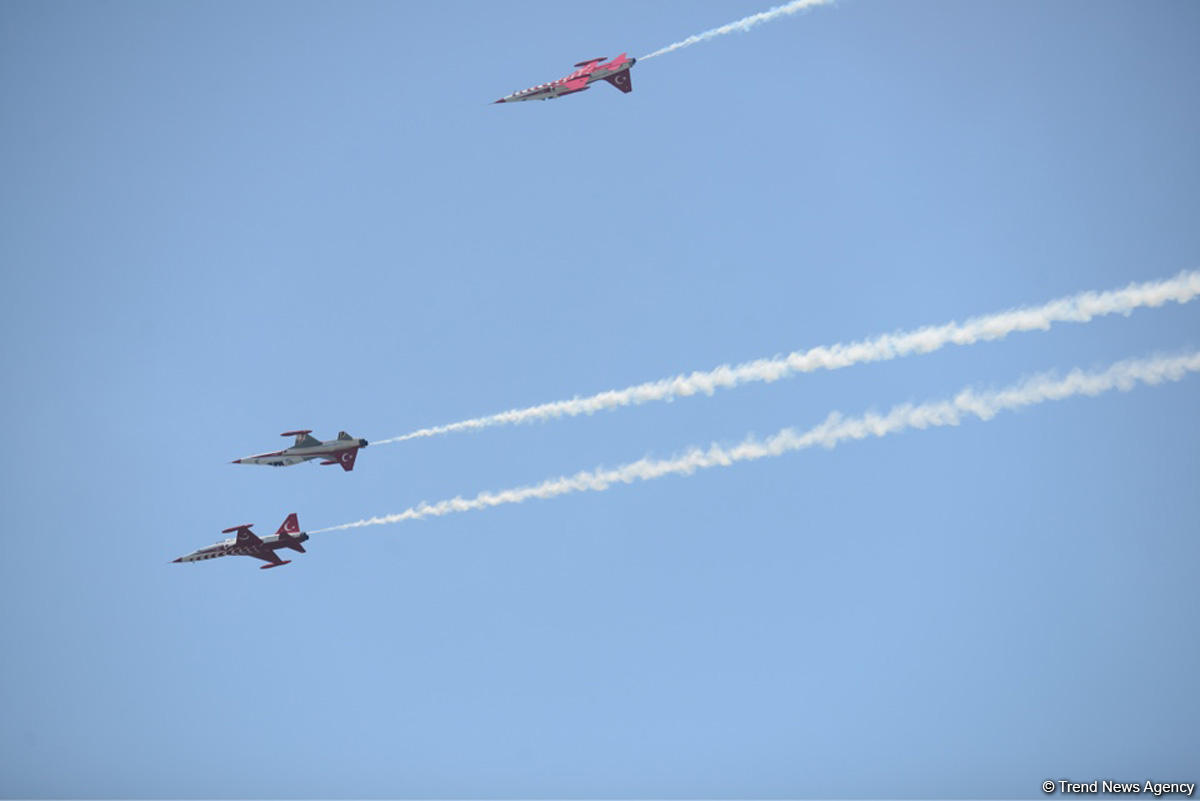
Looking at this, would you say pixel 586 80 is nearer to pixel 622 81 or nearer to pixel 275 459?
pixel 622 81

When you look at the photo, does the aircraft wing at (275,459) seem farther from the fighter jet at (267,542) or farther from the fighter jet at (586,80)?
the fighter jet at (586,80)

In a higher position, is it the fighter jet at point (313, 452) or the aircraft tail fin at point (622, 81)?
the aircraft tail fin at point (622, 81)

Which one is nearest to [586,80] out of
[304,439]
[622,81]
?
[622,81]

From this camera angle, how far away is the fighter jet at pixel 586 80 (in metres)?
78.1

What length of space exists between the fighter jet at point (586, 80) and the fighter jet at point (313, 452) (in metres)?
25.1

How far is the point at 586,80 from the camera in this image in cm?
7912

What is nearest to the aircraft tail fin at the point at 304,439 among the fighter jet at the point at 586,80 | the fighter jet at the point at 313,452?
the fighter jet at the point at 313,452

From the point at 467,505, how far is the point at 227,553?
16.8 meters

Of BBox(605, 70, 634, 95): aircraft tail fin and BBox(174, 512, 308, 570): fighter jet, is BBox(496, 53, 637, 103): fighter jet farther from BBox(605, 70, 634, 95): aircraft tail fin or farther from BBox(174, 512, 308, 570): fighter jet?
BBox(174, 512, 308, 570): fighter jet

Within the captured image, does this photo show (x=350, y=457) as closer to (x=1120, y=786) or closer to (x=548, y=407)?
(x=548, y=407)

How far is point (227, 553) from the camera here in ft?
261

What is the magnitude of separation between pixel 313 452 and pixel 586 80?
29.2 m

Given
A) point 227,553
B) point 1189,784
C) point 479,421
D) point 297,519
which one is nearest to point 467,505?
point 479,421

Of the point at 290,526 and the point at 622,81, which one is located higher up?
the point at 622,81
